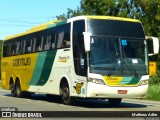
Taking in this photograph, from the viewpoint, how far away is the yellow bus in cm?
1656

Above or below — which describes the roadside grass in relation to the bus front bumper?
below

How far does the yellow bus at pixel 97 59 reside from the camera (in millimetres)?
16562

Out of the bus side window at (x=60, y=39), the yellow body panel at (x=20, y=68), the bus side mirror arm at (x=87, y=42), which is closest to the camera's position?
the bus side mirror arm at (x=87, y=42)

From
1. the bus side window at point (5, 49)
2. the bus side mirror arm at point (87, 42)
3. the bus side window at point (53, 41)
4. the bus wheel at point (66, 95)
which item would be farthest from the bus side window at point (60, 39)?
the bus side window at point (5, 49)

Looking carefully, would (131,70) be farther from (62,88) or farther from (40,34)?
(40,34)

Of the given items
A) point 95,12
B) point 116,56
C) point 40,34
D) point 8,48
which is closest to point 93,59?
point 116,56

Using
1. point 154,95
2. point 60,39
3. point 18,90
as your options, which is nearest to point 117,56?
point 60,39

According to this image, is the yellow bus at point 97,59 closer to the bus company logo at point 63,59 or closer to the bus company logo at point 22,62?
the bus company logo at point 63,59

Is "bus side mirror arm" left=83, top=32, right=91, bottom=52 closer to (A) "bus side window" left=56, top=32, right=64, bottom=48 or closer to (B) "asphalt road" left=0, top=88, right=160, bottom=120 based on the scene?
(B) "asphalt road" left=0, top=88, right=160, bottom=120

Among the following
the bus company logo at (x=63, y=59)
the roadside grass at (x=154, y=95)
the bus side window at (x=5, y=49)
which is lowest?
the roadside grass at (x=154, y=95)

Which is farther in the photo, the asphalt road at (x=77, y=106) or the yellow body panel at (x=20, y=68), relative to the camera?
the yellow body panel at (x=20, y=68)

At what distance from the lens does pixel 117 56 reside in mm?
16875

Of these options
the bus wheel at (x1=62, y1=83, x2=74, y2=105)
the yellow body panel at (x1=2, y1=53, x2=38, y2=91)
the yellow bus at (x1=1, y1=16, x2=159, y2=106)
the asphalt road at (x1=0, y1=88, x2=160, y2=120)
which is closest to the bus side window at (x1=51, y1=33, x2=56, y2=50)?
the yellow bus at (x1=1, y1=16, x2=159, y2=106)

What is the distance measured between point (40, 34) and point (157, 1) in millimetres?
19720
